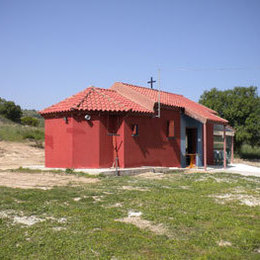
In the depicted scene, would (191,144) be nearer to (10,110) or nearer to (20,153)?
(20,153)

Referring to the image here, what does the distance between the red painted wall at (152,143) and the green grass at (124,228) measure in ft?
19.9

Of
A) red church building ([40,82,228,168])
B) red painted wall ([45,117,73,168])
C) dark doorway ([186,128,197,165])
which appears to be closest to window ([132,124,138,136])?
red church building ([40,82,228,168])

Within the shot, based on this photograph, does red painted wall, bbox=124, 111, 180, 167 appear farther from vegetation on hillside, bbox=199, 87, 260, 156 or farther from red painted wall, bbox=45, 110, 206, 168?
vegetation on hillside, bbox=199, 87, 260, 156

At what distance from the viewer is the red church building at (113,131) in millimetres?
13492

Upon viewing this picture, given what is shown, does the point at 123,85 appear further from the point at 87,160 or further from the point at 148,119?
the point at 87,160

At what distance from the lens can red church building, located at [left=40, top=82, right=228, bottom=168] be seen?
13.5m

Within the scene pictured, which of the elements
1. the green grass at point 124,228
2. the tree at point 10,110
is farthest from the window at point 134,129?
the tree at point 10,110

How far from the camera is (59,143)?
1420 cm

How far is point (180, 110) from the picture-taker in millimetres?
16719

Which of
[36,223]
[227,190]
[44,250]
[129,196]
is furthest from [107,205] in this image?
[227,190]

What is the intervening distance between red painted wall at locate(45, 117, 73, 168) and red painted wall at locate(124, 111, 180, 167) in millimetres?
2567

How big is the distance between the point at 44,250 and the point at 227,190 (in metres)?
6.45

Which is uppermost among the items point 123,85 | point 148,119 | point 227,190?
point 123,85

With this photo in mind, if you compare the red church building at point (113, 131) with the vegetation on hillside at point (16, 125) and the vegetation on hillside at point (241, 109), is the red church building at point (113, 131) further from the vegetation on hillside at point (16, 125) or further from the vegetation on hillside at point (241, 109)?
the vegetation on hillside at point (16, 125)
